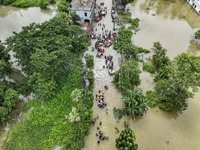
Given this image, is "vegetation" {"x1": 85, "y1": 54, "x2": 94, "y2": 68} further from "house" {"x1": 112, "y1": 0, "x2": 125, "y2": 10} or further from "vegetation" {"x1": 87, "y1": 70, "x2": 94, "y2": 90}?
"house" {"x1": 112, "y1": 0, "x2": 125, "y2": 10}

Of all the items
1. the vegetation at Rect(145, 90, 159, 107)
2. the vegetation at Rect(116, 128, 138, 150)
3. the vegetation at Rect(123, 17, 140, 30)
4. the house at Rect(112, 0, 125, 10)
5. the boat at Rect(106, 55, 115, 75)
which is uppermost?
the house at Rect(112, 0, 125, 10)

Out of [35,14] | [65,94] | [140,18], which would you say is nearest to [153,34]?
[140,18]

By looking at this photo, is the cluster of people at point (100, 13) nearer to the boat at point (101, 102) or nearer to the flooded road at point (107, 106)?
the flooded road at point (107, 106)

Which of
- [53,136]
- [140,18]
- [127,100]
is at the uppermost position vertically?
[140,18]

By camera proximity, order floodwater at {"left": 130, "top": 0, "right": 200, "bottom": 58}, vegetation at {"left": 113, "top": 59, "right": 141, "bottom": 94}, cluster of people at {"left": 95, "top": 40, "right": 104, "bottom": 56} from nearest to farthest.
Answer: vegetation at {"left": 113, "top": 59, "right": 141, "bottom": 94} < cluster of people at {"left": 95, "top": 40, "right": 104, "bottom": 56} < floodwater at {"left": 130, "top": 0, "right": 200, "bottom": 58}

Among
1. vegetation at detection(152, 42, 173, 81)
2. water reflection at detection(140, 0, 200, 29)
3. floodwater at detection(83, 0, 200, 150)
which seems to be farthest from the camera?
water reflection at detection(140, 0, 200, 29)

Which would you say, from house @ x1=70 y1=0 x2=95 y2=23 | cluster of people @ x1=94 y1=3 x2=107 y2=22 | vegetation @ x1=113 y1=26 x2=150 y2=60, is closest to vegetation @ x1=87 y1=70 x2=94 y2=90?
vegetation @ x1=113 y1=26 x2=150 y2=60

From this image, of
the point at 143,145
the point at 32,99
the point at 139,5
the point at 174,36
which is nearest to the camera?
the point at 143,145

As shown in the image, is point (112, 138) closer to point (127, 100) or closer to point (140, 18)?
point (127, 100)
